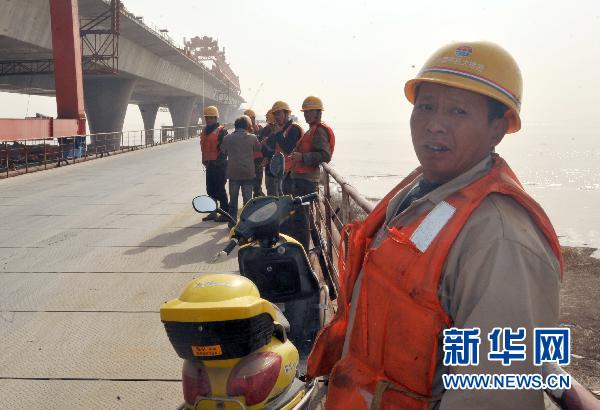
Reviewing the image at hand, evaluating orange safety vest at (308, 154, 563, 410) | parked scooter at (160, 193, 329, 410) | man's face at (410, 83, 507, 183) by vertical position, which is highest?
man's face at (410, 83, 507, 183)

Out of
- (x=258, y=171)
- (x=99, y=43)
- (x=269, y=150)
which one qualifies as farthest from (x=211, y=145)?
(x=99, y=43)

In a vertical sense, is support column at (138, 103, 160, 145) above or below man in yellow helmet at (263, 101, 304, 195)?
above

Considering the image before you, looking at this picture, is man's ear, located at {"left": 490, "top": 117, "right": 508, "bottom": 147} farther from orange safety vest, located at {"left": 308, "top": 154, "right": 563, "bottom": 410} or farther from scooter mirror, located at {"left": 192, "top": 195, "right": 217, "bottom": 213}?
scooter mirror, located at {"left": 192, "top": 195, "right": 217, "bottom": 213}

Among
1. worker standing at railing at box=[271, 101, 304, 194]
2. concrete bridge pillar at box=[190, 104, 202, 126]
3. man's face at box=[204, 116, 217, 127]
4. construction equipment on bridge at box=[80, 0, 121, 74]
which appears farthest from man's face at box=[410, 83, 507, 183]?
concrete bridge pillar at box=[190, 104, 202, 126]

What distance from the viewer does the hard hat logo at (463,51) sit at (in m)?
1.64

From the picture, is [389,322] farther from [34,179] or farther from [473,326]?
[34,179]

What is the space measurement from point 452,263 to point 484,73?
2.22 feet

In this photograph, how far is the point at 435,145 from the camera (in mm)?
1711

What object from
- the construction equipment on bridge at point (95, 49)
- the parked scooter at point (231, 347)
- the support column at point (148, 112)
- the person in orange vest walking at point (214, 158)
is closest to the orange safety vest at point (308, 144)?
the person in orange vest walking at point (214, 158)

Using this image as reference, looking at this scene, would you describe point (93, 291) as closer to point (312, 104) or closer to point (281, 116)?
point (312, 104)

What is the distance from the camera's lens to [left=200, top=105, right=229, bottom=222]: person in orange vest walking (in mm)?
9328

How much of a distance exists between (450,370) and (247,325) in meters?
1.00

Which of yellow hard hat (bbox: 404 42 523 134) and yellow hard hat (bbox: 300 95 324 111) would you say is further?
yellow hard hat (bbox: 300 95 324 111)

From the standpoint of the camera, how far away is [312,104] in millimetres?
7309
